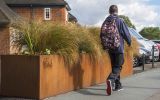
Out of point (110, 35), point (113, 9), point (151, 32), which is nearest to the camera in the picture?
point (110, 35)

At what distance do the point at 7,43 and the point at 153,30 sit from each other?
111 m

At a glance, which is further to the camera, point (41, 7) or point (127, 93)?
point (41, 7)

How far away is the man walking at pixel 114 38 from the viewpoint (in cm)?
1030

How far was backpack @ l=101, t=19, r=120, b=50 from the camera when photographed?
10.3 m

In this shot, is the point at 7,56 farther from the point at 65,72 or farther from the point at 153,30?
the point at 153,30

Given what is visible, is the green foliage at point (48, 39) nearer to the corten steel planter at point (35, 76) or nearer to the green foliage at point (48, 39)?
the green foliage at point (48, 39)

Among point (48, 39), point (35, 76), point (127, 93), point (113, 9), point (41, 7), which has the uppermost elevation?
point (41, 7)

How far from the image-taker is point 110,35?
33.8 ft

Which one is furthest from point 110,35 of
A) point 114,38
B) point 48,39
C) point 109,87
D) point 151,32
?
point 151,32

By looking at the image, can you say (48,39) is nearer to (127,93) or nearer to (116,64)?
(116,64)

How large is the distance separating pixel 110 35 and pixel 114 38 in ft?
0.34

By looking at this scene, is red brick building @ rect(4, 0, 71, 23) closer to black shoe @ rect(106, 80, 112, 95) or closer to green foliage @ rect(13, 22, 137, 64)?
green foliage @ rect(13, 22, 137, 64)

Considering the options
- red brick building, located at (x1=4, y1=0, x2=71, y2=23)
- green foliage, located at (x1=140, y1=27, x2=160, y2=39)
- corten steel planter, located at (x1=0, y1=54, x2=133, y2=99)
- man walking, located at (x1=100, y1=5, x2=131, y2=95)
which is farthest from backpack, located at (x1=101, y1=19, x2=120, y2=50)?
green foliage, located at (x1=140, y1=27, x2=160, y2=39)

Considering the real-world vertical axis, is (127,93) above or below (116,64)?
below
